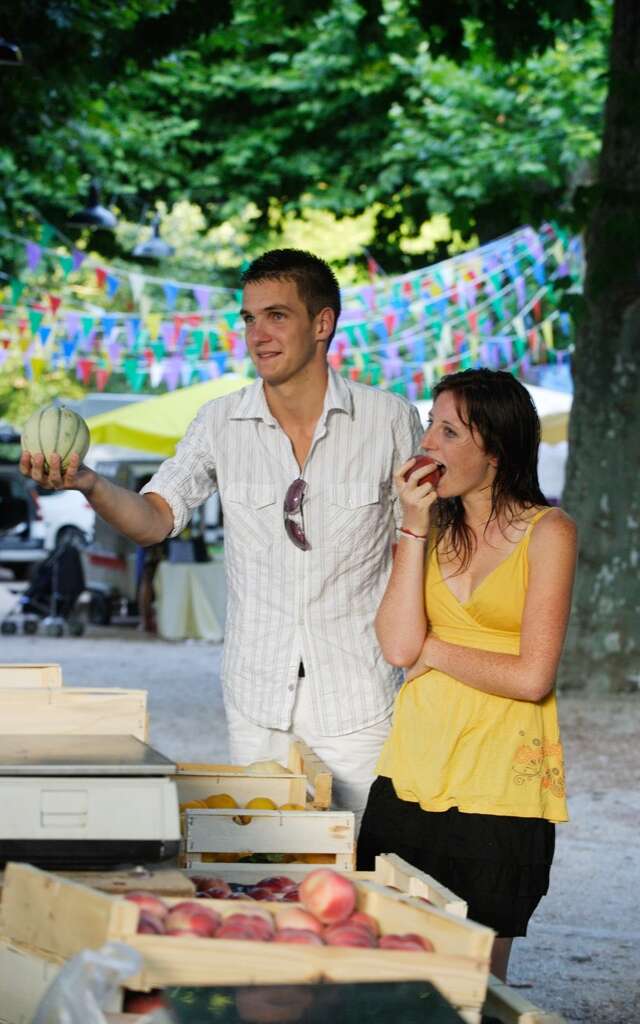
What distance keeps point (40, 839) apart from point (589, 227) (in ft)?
30.4

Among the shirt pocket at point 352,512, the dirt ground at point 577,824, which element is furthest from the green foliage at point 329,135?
the shirt pocket at point 352,512

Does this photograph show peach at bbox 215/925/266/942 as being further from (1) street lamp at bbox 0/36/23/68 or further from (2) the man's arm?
(1) street lamp at bbox 0/36/23/68

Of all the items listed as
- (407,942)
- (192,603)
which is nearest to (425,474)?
(407,942)

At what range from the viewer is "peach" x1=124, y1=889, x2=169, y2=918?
247 centimetres

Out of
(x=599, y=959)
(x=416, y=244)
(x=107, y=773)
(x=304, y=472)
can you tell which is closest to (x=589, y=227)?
(x=599, y=959)

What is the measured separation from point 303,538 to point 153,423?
14460mm

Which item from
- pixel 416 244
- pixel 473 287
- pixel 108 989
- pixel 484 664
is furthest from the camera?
pixel 416 244

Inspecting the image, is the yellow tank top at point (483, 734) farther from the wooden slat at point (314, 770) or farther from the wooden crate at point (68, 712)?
the wooden crate at point (68, 712)

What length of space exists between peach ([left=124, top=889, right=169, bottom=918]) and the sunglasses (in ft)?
5.39

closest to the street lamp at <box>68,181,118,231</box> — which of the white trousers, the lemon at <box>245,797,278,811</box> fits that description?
the white trousers

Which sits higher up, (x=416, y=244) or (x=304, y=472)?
(x=416, y=244)

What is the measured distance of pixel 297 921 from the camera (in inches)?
101

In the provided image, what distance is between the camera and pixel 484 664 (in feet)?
11.2

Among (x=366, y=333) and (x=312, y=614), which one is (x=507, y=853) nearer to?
(x=312, y=614)
